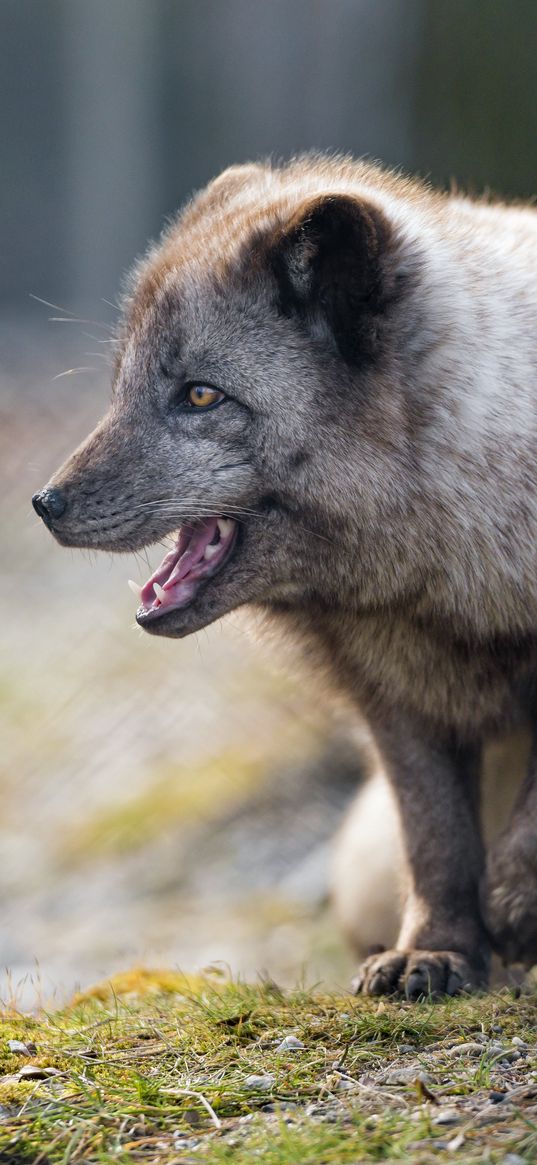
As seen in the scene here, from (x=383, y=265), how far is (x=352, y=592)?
2.40ft

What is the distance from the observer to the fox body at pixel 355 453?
3.04 meters

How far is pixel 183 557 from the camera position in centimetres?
324

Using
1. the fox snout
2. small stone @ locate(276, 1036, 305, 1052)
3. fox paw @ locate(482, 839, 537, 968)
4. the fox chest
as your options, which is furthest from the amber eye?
small stone @ locate(276, 1036, 305, 1052)

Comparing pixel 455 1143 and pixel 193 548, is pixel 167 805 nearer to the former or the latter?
pixel 193 548

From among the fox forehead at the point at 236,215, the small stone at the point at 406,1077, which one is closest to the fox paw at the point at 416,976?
the small stone at the point at 406,1077

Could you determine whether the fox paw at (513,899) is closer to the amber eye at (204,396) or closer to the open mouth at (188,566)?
the open mouth at (188,566)

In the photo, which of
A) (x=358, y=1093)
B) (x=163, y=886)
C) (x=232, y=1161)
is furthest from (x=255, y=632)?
(x=163, y=886)

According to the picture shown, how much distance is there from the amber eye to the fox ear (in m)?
0.24

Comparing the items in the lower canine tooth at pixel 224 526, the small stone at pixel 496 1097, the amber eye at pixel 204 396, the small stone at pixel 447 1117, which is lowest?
the small stone at pixel 496 1097

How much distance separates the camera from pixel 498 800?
12.9ft

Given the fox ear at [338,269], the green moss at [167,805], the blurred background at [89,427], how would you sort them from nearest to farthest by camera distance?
1. the fox ear at [338,269]
2. the blurred background at [89,427]
3. the green moss at [167,805]

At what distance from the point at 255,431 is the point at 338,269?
39 centimetres

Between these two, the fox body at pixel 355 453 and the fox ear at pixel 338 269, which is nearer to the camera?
the fox ear at pixel 338 269

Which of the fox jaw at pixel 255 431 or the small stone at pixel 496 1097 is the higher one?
the fox jaw at pixel 255 431
